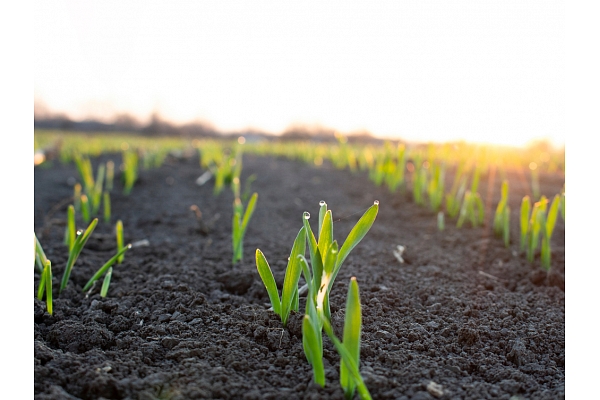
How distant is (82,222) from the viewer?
2.54 m

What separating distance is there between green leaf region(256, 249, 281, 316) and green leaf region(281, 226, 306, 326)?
27 millimetres

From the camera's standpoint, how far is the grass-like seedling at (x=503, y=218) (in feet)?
6.16

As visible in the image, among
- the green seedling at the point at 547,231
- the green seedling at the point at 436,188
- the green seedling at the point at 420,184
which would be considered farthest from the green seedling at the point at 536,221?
the green seedling at the point at 420,184

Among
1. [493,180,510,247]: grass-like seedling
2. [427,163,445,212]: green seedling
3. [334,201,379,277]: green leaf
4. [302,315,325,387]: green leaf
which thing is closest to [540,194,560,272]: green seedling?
[493,180,510,247]: grass-like seedling

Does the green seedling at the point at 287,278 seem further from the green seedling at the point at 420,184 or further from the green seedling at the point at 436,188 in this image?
the green seedling at the point at 420,184

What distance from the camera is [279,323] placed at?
111 centimetres

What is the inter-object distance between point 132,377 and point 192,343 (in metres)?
0.16

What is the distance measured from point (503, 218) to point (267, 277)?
1.38m

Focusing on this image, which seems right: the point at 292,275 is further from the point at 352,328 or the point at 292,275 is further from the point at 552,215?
the point at 552,215

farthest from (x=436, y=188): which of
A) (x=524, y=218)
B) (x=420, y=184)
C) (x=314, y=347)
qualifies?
(x=314, y=347)

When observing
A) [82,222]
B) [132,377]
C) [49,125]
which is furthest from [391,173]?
[49,125]

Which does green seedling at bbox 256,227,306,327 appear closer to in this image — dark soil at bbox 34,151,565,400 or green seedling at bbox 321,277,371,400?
dark soil at bbox 34,151,565,400

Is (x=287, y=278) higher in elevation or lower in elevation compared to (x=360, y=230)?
lower

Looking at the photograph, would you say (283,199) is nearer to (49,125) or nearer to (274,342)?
(274,342)
